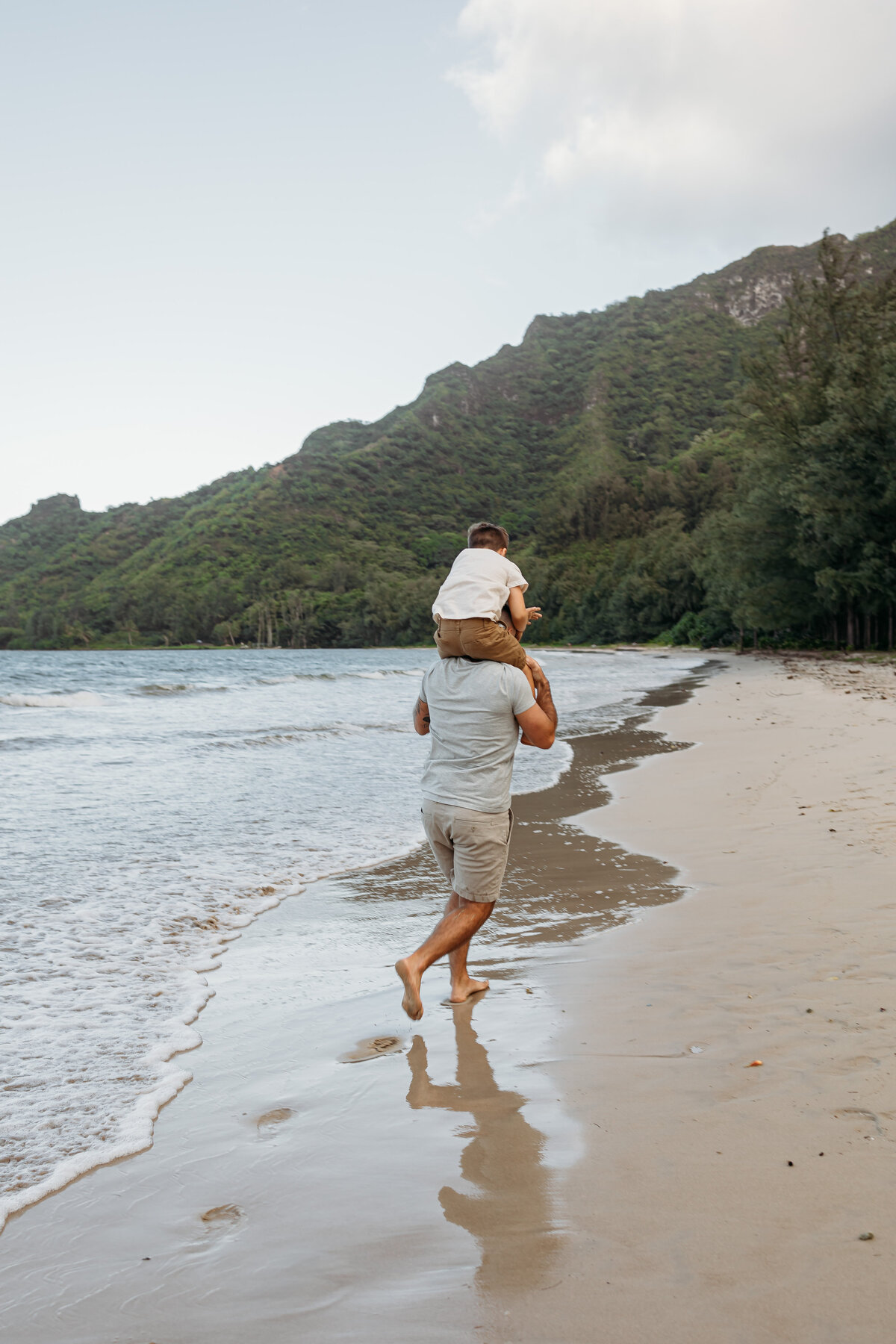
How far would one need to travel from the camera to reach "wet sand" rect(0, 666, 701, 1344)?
1.90 meters

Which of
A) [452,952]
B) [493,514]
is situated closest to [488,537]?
[452,952]

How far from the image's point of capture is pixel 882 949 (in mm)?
3783

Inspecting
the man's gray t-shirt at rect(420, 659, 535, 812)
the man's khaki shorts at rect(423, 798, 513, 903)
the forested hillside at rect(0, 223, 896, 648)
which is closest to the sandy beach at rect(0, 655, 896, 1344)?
the man's khaki shorts at rect(423, 798, 513, 903)

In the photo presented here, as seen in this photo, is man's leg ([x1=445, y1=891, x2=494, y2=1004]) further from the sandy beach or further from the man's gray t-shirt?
the man's gray t-shirt

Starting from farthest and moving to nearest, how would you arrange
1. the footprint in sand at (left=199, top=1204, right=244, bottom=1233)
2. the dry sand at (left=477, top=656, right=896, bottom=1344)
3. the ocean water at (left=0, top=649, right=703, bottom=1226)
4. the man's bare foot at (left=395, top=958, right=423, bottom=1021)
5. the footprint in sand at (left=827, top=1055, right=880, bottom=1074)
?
1. the man's bare foot at (left=395, top=958, right=423, bottom=1021)
2. the ocean water at (left=0, top=649, right=703, bottom=1226)
3. the footprint in sand at (left=827, top=1055, right=880, bottom=1074)
4. the footprint in sand at (left=199, top=1204, right=244, bottom=1233)
5. the dry sand at (left=477, top=656, right=896, bottom=1344)

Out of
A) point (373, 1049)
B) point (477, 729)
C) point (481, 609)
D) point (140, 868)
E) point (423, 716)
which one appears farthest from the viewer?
point (140, 868)

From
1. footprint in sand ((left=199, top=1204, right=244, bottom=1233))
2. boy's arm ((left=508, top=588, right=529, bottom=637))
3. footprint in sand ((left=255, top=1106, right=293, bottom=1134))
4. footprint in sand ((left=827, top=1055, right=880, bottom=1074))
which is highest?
boy's arm ((left=508, top=588, right=529, bottom=637))

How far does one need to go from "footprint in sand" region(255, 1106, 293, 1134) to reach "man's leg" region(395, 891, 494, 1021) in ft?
2.40

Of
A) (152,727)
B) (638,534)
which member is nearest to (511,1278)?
(152,727)

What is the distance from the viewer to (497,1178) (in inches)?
92.2

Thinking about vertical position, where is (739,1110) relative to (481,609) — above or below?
below

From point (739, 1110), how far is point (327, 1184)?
1.17 m

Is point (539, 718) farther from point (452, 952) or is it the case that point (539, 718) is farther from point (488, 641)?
point (452, 952)

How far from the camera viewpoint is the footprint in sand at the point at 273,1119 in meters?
2.73
